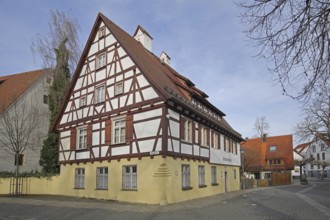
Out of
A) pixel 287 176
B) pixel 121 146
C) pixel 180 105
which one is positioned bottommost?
pixel 287 176

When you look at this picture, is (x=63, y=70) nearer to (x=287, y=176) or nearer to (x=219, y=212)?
(x=219, y=212)

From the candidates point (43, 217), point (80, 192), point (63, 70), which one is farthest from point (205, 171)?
point (63, 70)

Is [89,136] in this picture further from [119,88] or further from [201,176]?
[201,176]

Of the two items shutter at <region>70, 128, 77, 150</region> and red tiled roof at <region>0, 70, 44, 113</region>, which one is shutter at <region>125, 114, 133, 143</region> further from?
red tiled roof at <region>0, 70, 44, 113</region>

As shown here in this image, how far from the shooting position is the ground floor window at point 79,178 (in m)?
22.5

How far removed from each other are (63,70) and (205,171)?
14481 mm

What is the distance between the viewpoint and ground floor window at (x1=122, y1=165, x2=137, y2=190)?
18750 mm

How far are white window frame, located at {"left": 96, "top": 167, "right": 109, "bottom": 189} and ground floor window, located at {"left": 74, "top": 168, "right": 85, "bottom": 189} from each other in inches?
69.4

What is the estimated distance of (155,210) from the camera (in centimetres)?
1491

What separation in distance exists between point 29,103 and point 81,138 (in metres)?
10.3

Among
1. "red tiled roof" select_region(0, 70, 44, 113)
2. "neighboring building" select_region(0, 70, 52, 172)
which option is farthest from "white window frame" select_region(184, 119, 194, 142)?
"red tiled roof" select_region(0, 70, 44, 113)

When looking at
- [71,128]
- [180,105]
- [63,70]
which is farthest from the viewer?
[63,70]

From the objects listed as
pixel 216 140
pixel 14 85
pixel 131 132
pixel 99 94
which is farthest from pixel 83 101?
pixel 14 85

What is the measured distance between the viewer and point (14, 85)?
32844mm
